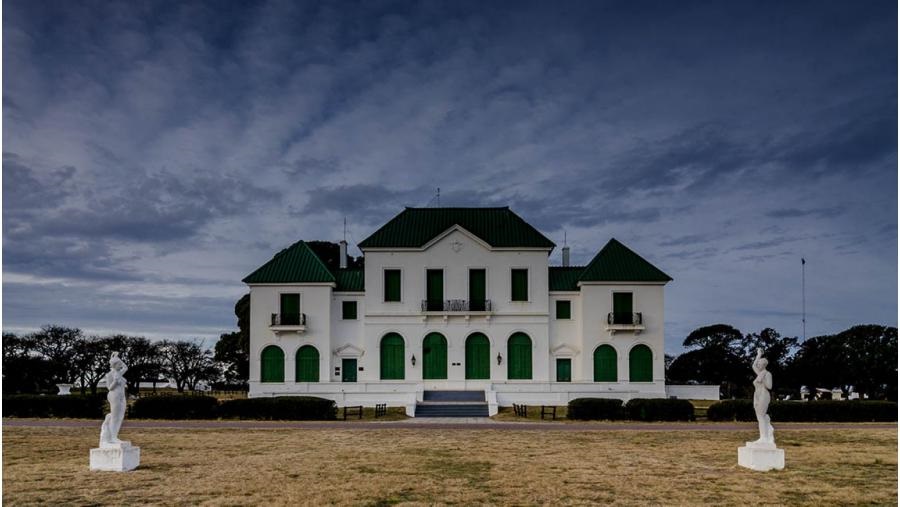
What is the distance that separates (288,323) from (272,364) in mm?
2552

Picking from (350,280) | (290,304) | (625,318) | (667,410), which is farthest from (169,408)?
(625,318)

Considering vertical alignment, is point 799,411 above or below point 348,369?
below

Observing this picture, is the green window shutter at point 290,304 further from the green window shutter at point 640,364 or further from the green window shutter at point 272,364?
the green window shutter at point 640,364

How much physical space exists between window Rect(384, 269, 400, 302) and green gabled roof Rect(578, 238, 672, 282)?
10.2 m

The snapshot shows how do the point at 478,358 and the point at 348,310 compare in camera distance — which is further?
the point at 348,310

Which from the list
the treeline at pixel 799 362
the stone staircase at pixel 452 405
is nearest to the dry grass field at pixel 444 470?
the stone staircase at pixel 452 405

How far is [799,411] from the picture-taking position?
29.3 m

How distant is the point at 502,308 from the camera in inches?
1743

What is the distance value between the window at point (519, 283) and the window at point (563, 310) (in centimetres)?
210

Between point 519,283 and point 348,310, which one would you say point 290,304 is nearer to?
point 348,310

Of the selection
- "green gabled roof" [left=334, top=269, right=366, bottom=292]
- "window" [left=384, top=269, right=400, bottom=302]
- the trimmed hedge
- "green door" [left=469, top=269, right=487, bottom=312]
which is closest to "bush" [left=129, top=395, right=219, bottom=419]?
"green gabled roof" [left=334, top=269, right=366, bottom=292]

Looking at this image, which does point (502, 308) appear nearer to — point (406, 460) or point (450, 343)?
point (450, 343)

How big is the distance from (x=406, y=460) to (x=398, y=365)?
1052 inches

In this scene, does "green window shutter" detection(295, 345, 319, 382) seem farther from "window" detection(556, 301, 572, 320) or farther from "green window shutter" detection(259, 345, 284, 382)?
"window" detection(556, 301, 572, 320)
